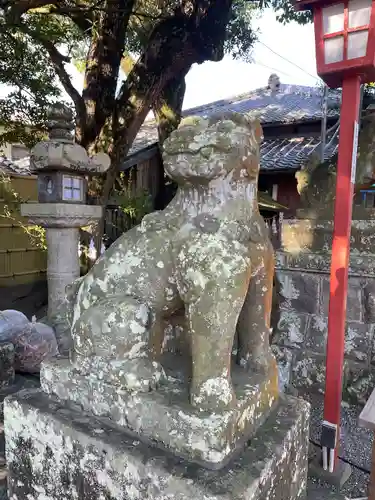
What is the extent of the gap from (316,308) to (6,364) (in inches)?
70.4

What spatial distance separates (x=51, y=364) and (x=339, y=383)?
4.05 feet

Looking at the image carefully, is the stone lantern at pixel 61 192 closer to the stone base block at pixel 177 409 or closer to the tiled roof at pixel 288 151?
the stone base block at pixel 177 409

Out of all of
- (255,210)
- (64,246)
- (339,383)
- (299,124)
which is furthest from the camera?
(299,124)

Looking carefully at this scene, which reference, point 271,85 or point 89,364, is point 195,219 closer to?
point 89,364

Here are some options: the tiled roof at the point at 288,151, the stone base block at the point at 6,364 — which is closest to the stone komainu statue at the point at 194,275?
the stone base block at the point at 6,364

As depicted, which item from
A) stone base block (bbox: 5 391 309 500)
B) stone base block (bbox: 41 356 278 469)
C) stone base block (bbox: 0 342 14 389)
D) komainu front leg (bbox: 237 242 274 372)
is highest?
komainu front leg (bbox: 237 242 274 372)

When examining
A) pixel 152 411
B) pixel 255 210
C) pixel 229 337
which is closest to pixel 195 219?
pixel 255 210

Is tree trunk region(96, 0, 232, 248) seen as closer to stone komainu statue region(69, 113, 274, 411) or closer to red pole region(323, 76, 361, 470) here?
red pole region(323, 76, 361, 470)

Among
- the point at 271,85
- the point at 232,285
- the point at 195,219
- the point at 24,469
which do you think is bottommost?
the point at 24,469

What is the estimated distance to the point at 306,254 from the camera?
2434 millimetres

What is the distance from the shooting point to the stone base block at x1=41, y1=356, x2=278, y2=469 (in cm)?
91

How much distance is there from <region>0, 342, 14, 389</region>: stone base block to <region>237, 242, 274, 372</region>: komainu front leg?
4.92ft

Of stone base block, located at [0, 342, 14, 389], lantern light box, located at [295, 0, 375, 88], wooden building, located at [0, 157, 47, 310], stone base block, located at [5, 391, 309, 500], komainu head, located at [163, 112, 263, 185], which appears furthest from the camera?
wooden building, located at [0, 157, 47, 310]

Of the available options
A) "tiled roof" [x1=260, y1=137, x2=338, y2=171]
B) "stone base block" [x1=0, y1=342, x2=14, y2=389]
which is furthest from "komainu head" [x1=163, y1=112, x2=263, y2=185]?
"tiled roof" [x1=260, y1=137, x2=338, y2=171]
